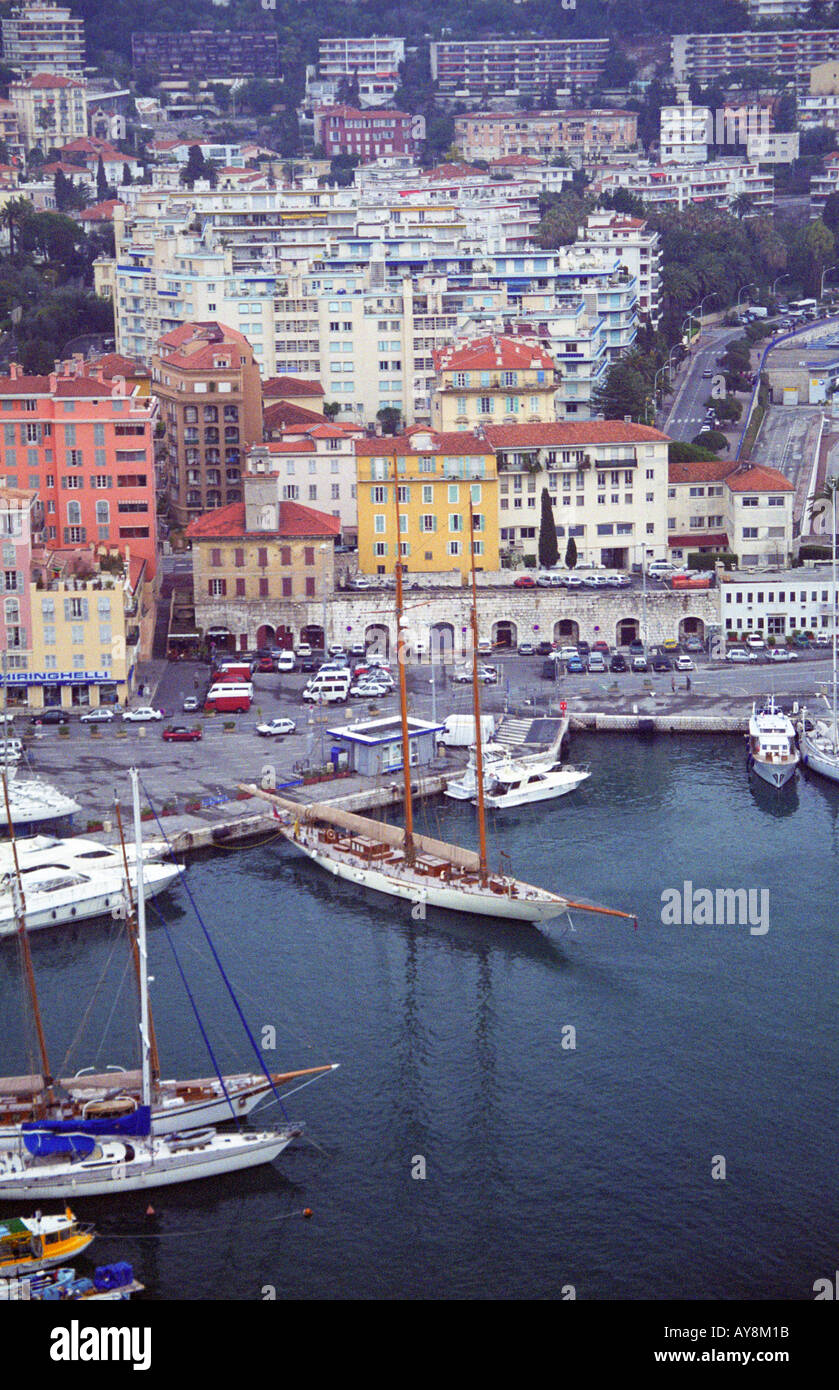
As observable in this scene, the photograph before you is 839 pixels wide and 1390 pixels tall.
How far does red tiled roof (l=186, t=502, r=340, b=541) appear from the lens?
5903 cm

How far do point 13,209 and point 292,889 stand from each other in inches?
2528

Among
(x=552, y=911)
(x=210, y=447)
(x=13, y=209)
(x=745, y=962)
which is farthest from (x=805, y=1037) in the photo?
(x=13, y=209)

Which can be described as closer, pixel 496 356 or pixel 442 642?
pixel 442 642

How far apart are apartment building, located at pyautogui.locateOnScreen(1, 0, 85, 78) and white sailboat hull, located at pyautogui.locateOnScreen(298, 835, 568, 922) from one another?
114657 mm

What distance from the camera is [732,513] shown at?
209 feet

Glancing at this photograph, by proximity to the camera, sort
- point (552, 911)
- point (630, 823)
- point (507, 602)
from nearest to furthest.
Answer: point (552, 911)
point (630, 823)
point (507, 602)

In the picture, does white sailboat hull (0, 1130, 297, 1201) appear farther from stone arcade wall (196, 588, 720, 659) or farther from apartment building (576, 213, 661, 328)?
apartment building (576, 213, 661, 328)

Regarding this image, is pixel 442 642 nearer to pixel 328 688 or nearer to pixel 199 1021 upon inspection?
pixel 328 688

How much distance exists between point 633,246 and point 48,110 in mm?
56764

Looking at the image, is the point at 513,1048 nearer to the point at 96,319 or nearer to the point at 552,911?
the point at 552,911

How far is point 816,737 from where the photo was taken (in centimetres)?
5156

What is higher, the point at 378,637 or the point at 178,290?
the point at 178,290

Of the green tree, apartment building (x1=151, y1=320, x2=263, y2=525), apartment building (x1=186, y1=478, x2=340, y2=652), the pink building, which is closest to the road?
apartment building (x1=151, y1=320, x2=263, y2=525)

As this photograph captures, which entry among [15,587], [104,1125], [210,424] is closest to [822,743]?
[15,587]
